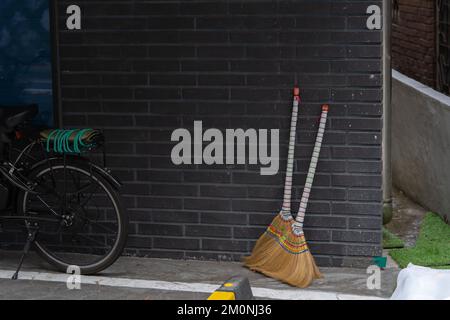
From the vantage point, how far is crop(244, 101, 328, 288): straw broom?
25.0 ft

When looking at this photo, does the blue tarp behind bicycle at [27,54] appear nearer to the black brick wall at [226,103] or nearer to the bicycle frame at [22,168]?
the black brick wall at [226,103]

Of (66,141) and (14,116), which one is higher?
(14,116)

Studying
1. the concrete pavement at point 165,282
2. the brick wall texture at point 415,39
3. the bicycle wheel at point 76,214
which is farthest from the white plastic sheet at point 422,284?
the brick wall texture at point 415,39

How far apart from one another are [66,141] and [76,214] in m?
0.57

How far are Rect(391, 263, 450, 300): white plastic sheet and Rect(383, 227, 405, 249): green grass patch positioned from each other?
910 millimetres

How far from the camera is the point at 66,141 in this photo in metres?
7.50

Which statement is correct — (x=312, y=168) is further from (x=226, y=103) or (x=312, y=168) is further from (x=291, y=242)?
(x=226, y=103)

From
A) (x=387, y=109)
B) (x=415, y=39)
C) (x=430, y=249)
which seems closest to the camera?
(x=430, y=249)

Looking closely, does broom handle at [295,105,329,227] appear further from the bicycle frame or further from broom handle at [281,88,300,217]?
the bicycle frame

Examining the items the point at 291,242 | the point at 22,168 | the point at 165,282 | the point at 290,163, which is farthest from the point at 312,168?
the point at 22,168

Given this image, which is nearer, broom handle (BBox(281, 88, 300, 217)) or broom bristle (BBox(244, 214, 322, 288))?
broom bristle (BBox(244, 214, 322, 288))

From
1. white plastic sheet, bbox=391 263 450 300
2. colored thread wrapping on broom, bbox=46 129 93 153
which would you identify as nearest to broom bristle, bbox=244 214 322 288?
white plastic sheet, bbox=391 263 450 300

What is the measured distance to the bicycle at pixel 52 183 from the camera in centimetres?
753

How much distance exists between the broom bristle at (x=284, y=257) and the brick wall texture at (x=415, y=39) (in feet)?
11.8
